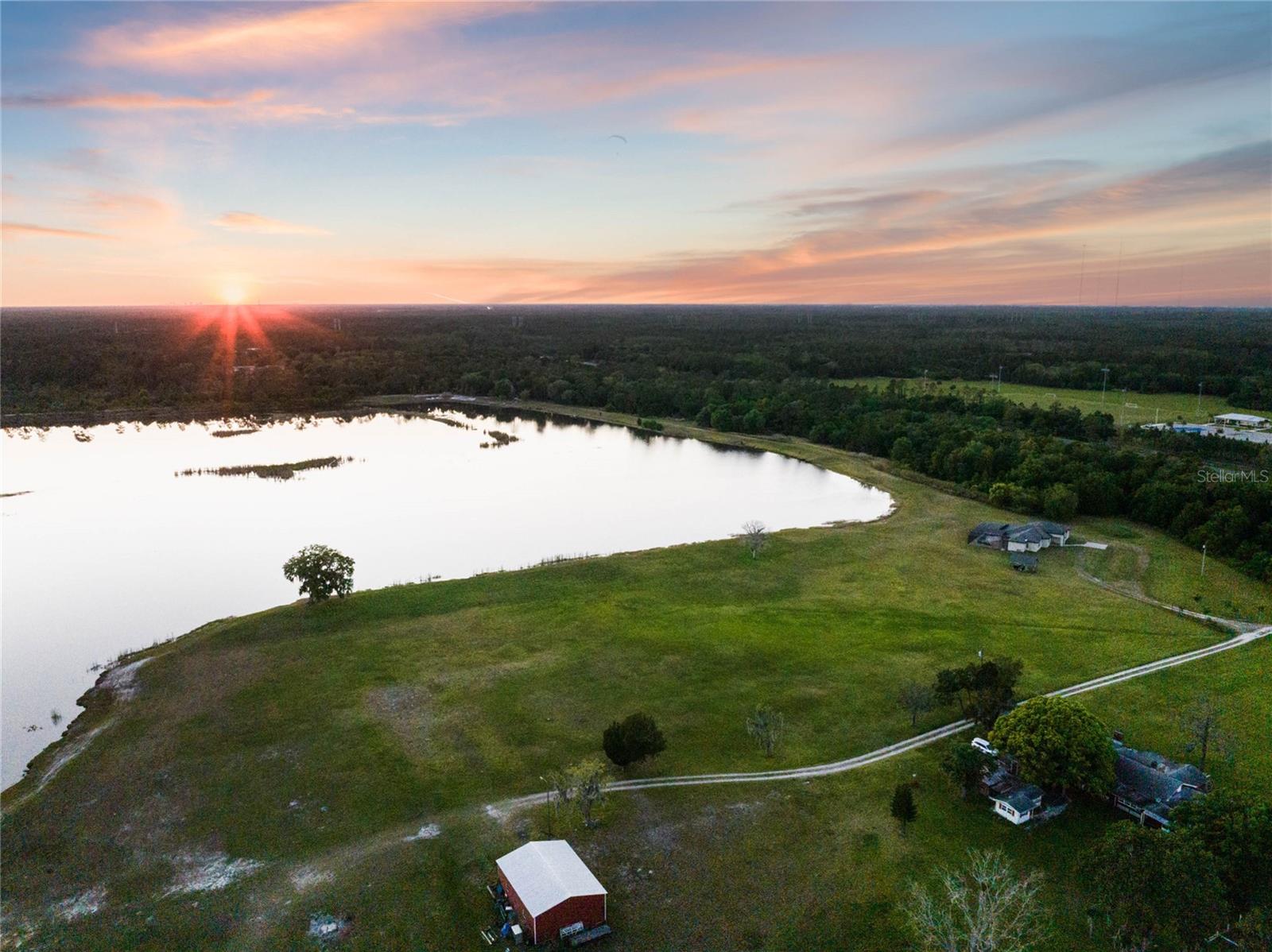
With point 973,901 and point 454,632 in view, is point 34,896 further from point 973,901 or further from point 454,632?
point 973,901

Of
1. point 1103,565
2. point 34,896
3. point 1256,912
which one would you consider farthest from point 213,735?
point 1103,565

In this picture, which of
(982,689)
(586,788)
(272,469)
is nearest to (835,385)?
(272,469)

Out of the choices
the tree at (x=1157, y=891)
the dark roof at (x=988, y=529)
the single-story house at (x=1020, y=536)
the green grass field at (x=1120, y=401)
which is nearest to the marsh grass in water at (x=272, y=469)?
the dark roof at (x=988, y=529)

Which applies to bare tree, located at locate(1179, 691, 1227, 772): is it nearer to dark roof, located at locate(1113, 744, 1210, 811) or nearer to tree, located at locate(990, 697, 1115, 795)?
dark roof, located at locate(1113, 744, 1210, 811)

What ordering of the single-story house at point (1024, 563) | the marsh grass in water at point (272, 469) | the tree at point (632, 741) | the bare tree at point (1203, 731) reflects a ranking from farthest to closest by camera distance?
the marsh grass in water at point (272, 469) < the single-story house at point (1024, 563) < the bare tree at point (1203, 731) < the tree at point (632, 741)

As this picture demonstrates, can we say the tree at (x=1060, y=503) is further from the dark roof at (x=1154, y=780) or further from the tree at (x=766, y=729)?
the tree at (x=766, y=729)
